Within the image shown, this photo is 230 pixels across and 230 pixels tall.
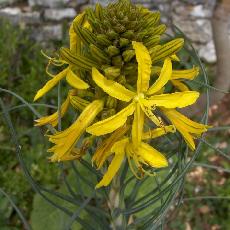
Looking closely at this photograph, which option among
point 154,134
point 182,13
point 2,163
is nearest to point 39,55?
point 2,163

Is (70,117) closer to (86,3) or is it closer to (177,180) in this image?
(86,3)

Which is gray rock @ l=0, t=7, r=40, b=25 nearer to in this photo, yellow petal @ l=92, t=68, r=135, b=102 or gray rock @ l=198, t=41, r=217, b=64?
gray rock @ l=198, t=41, r=217, b=64

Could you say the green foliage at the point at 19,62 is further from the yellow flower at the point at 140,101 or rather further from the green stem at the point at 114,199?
the yellow flower at the point at 140,101

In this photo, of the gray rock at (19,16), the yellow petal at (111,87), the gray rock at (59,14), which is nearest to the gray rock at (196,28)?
the gray rock at (59,14)

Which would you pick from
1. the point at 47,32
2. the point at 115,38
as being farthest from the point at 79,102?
the point at 47,32

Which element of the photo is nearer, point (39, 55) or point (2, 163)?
point (2, 163)

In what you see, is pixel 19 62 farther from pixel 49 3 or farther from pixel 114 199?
pixel 114 199
